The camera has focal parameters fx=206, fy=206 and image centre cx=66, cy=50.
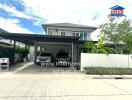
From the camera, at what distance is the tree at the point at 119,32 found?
23531mm

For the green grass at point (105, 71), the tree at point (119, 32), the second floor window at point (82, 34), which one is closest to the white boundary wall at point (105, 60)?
the green grass at point (105, 71)

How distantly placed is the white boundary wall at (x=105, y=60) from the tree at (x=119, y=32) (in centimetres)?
360

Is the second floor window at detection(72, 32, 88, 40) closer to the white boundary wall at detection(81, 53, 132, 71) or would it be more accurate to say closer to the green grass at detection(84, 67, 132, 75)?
the white boundary wall at detection(81, 53, 132, 71)

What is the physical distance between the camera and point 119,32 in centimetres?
2380

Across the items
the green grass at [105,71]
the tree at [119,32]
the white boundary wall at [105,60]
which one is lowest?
the green grass at [105,71]

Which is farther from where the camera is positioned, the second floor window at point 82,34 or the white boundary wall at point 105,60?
the second floor window at point 82,34

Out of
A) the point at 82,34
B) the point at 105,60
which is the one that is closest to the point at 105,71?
the point at 105,60

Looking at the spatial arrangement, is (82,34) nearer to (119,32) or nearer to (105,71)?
(119,32)

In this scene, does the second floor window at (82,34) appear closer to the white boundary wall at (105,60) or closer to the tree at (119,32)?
the tree at (119,32)

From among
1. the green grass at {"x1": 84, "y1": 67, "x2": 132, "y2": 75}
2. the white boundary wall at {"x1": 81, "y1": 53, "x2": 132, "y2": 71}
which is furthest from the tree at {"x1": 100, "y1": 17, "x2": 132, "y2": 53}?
the green grass at {"x1": 84, "y1": 67, "x2": 132, "y2": 75}

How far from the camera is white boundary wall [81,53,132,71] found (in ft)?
63.6

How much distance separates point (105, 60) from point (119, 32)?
221 inches

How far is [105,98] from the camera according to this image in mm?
8719

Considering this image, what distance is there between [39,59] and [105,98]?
57.3 feet
